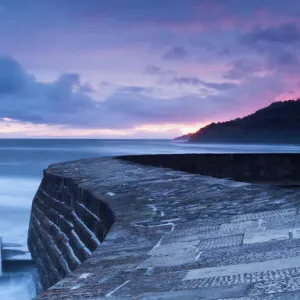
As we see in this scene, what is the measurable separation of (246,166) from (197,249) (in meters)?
7.06

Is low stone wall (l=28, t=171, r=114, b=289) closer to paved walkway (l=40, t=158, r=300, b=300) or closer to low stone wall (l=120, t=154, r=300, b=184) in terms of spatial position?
paved walkway (l=40, t=158, r=300, b=300)

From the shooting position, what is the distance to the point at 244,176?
9.27 metres

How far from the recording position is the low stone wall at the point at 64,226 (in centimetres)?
407

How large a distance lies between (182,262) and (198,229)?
2.03ft

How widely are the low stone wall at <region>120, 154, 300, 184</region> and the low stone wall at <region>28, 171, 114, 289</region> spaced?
2578mm

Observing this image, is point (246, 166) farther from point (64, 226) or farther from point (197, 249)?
point (197, 249)

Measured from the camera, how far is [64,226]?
5.38m

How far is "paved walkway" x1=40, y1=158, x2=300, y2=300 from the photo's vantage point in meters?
1.77

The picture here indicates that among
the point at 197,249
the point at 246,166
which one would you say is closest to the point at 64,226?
the point at 197,249

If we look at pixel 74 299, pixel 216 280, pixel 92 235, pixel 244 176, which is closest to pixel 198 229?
pixel 216 280

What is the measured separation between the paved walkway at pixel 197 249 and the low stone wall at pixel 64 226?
27 centimetres

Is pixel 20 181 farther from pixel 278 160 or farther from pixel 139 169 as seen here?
pixel 139 169

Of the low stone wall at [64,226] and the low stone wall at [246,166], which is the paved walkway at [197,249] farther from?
the low stone wall at [246,166]

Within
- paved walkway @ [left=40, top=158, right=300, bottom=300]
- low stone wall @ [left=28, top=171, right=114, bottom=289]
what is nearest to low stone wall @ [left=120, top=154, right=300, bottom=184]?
low stone wall @ [left=28, top=171, right=114, bottom=289]
